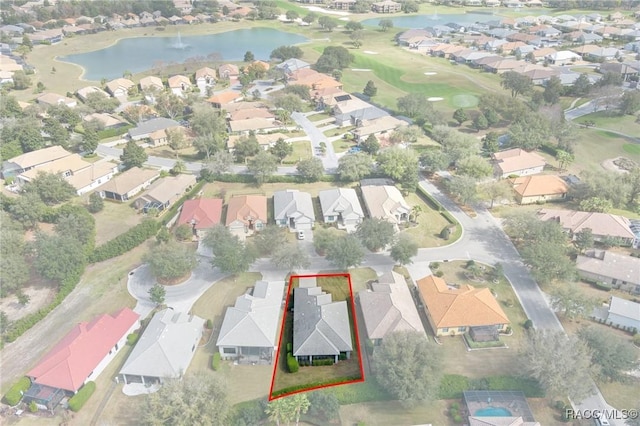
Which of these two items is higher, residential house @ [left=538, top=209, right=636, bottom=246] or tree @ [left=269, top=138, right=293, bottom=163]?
tree @ [left=269, top=138, right=293, bottom=163]

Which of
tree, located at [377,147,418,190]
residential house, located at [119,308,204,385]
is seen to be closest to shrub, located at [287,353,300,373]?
residential house, located at [119,308,204,385]

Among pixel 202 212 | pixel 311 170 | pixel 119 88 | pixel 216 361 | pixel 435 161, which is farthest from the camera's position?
pixel 119 88

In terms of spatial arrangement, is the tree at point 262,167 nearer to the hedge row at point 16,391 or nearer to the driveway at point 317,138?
the driveway at point 317,138

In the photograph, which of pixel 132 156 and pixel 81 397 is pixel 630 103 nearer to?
pixel 132 156

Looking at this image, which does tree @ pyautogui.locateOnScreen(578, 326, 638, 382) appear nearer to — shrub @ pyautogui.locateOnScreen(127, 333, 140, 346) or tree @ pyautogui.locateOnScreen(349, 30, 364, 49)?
shrub @ pyautogui.locateOnScreen(127, 333, 140, 346)

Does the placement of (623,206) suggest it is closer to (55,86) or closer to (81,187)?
(81,187)

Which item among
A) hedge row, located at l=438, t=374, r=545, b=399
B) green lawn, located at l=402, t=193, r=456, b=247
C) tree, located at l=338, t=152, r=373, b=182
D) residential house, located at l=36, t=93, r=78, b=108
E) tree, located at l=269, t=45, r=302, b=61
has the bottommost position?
hedge row, located at l=438, t=374, r=545, b=399

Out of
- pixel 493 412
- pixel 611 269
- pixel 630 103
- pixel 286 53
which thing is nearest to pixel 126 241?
pixel 493 412
